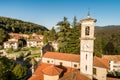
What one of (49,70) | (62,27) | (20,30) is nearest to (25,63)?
(62,27)

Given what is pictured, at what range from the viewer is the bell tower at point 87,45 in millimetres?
20984

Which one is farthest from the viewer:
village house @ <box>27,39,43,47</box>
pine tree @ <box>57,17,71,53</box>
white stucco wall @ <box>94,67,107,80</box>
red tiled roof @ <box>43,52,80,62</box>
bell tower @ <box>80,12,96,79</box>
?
village house @ <box>27,39,43,47</box>

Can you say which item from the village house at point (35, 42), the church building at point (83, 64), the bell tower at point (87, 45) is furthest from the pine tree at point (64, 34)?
the village house at point (35, 42)

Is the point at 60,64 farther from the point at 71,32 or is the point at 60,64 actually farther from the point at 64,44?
the point at 71,32

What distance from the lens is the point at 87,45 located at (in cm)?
2141

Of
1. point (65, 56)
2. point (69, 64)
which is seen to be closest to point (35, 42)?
point (65, 56)

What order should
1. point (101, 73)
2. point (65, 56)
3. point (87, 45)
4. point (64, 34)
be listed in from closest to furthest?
point (87, 45), point (101, 73), point (65, 56), point (64, 34)

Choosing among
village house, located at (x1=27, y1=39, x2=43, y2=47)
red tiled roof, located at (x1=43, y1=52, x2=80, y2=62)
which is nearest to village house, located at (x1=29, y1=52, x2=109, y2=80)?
red tiled roof, located at (x1=43, y1=52, x2=80, y2=62)

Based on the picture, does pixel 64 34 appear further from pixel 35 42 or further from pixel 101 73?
pixel 35 42

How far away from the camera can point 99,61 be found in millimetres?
26281

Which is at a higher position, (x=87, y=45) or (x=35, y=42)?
(x=87, y=45)

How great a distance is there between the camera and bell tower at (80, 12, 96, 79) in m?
21.0

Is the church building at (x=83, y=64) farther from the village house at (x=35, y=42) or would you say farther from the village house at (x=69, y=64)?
the village house at (x=35, y=42)

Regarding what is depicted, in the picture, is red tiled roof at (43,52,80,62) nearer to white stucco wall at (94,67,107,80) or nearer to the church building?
the church building
